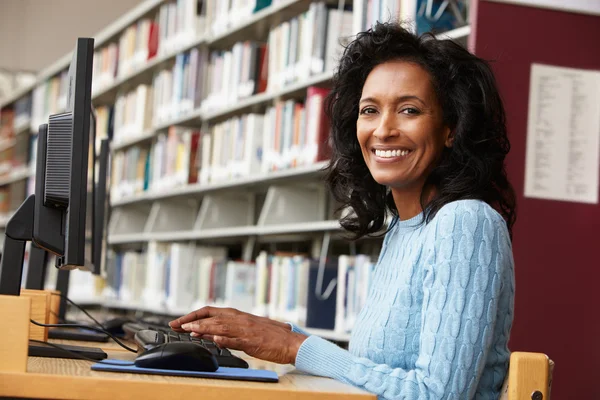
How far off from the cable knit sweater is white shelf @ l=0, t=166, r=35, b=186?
640 centimetres

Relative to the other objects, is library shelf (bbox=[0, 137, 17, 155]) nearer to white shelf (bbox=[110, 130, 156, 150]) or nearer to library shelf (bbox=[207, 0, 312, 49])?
white shelf (bbox=[110, 130, 156, 150])

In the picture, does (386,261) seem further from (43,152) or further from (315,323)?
(315,323)

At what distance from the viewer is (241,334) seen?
145cm

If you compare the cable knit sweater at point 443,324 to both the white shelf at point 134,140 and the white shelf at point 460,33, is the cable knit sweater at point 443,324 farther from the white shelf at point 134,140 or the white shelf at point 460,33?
the white shelf at point 134,140

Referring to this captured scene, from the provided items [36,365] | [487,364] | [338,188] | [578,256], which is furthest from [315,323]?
[36,365]

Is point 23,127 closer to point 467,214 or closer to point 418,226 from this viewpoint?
point 418,226

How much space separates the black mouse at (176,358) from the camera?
117 centimetres

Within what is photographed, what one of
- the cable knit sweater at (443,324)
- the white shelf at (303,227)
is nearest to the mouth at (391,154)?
the cable knit sweater at (443,324)

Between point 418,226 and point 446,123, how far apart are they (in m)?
0.20

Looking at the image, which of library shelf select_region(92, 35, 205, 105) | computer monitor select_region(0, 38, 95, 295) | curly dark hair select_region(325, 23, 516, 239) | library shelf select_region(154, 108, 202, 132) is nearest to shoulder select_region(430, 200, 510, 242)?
curly dark hair select_region(325, 23, 516, 239)

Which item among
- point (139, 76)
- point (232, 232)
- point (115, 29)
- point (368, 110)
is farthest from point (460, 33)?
point (115, 29)

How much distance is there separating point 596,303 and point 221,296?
6.62 feet

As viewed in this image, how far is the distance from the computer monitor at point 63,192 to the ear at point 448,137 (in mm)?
674

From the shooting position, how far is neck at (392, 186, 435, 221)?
169 cm
